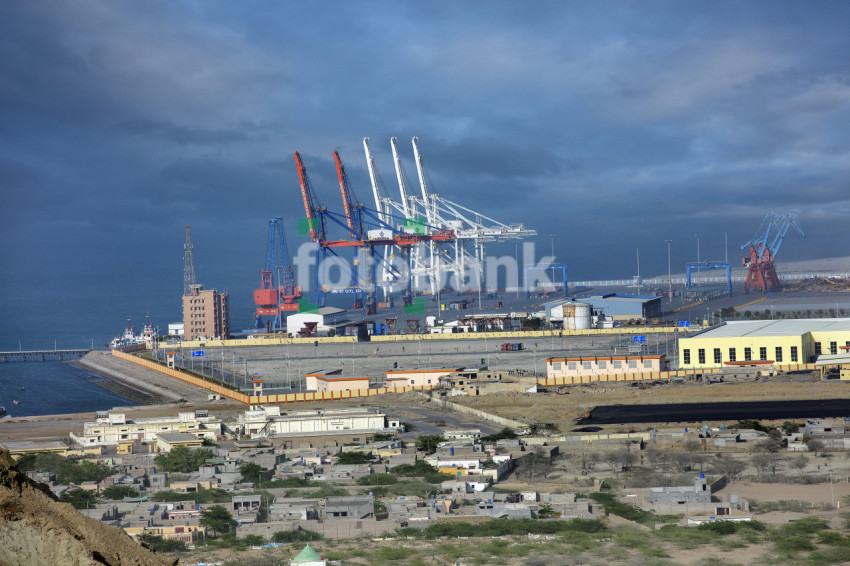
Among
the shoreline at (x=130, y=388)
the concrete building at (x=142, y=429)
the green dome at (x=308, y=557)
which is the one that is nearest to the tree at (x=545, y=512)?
the green dome at (x=308, y=557)

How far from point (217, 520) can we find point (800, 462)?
9658mm

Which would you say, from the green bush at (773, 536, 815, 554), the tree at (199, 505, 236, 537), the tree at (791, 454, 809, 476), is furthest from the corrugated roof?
the tree at (199, 505, 236, 537)

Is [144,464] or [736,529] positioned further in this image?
[144,464]

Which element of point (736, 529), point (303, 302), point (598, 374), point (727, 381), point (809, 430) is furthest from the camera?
point (303, 302)

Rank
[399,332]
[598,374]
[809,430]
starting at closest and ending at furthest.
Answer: [809,430], [598,374], [399,332]

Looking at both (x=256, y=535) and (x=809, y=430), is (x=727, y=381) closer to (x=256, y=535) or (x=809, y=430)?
(x=809, y=430)

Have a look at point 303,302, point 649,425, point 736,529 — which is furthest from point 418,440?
point 303,302

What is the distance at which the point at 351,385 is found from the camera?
32.6m

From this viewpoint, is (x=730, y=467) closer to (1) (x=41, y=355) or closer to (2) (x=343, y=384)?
(2) (x=343, y=384)

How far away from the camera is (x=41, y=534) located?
461 cm

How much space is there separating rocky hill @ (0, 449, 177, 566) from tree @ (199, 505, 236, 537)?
8.90 meters

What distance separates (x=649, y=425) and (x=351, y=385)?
12.7 meters

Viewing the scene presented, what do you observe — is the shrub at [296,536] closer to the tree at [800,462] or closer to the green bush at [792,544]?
the green bush at [792,544]

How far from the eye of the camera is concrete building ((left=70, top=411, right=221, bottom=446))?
2470cm
